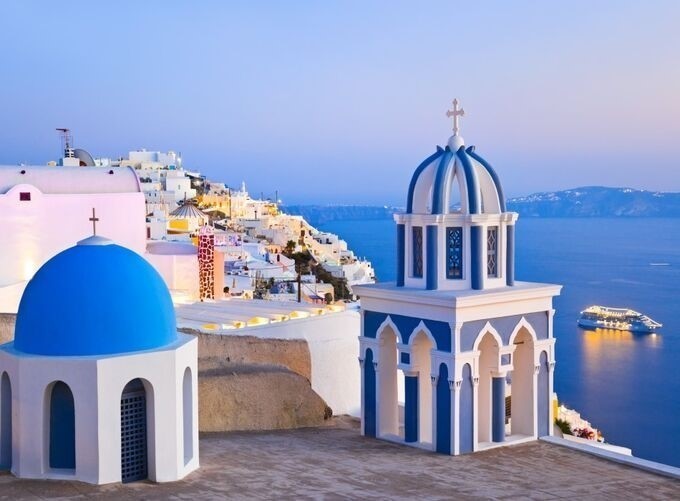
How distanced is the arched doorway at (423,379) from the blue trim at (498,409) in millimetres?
879

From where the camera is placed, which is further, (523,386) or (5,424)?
(523,386)

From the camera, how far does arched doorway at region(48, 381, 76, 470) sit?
9.41m

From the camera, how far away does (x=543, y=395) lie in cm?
1227

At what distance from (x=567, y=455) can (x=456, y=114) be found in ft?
16.2

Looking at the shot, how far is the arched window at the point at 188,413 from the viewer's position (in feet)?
32.9

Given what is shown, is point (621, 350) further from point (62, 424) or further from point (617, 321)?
point (62, 424)

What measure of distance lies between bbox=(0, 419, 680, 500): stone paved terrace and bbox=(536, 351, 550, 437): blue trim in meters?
0.46

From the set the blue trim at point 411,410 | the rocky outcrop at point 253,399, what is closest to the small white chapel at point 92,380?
the rocky outcrop at point 253,399

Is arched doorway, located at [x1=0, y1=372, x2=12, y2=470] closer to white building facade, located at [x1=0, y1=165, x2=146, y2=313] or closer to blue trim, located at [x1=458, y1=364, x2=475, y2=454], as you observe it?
blue trim, located at [x1=458, y1=364, x2=475, y2=454]

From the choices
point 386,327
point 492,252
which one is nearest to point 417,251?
point 492,252

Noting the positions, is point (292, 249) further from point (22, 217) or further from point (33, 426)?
point (33, 426)

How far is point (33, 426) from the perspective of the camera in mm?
9344

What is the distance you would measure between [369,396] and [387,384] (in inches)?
12.3

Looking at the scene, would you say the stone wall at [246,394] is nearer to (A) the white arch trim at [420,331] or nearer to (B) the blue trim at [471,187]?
(A) the white arch trim at [420,331]
